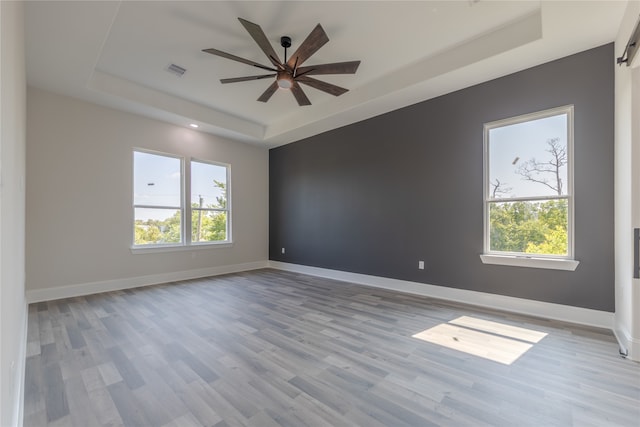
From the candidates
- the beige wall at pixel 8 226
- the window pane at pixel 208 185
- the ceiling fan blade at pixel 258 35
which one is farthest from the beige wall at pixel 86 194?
the ceiling fan blade at pixel 258 35

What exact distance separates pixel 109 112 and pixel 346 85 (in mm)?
3913

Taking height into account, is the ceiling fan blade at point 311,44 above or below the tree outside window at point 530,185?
above

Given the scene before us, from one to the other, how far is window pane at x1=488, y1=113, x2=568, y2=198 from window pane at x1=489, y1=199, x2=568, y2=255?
0.15 m

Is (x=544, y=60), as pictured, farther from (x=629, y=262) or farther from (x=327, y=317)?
(x=327, y=317)

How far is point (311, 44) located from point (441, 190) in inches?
108

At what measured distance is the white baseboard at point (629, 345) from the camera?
2234 millimetres

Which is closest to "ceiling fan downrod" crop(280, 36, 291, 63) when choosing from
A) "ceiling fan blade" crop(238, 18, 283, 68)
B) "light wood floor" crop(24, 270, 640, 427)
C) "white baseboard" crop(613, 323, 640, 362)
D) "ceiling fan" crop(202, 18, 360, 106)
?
"ceiling fan" crop(202, 18, 360, 106)

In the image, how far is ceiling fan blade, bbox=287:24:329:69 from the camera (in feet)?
8.09

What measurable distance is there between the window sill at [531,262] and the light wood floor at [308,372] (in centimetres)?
63

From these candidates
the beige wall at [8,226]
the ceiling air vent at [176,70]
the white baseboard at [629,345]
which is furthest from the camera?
the ceiling air vent at [176,70]

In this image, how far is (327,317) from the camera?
129 inches

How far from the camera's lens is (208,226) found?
593cm

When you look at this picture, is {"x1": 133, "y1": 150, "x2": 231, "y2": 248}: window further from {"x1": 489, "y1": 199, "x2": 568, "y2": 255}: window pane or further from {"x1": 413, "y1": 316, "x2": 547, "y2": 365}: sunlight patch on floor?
{"x1": 489, "y1": 199, "x2": 568, "y2": 255}: window pane

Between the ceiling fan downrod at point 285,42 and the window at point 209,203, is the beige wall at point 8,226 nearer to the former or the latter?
the ceiling fan downrod at point 285,42
